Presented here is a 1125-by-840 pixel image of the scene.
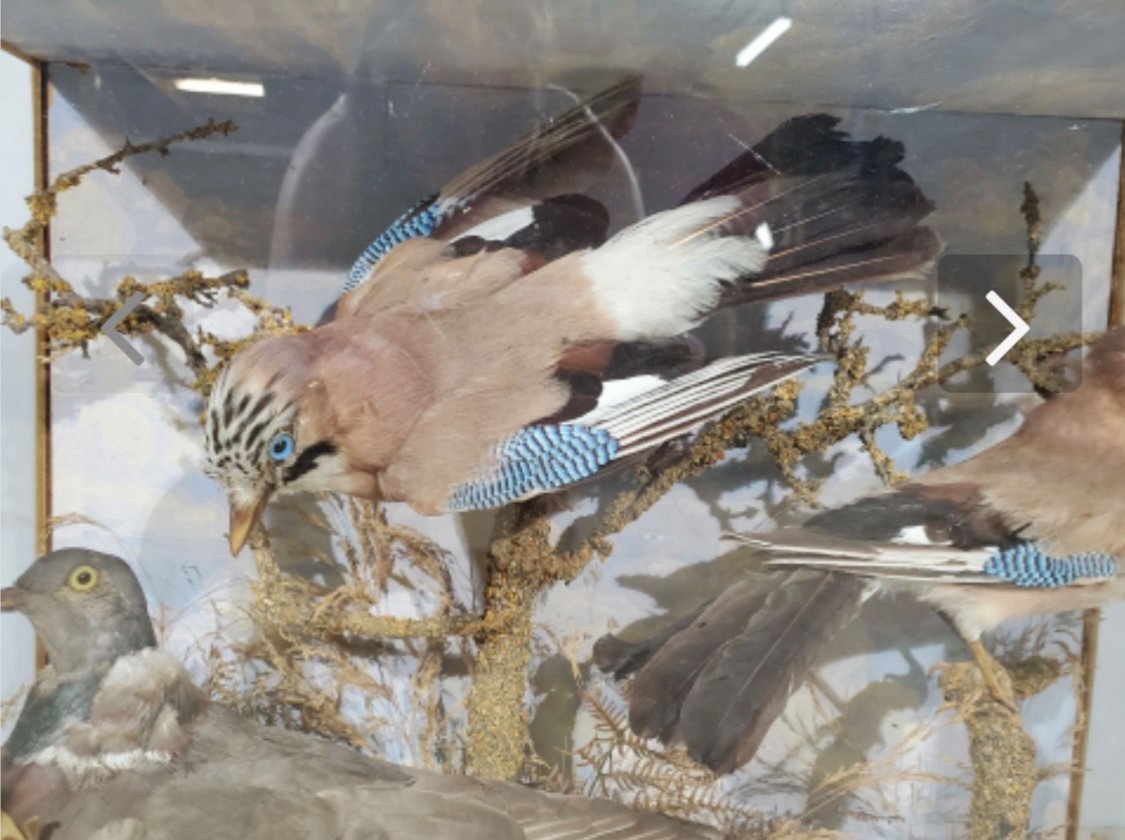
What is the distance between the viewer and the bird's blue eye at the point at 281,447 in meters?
0.96

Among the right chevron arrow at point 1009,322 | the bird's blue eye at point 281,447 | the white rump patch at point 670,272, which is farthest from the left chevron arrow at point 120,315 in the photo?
the right chevron arrow at point 1009,322

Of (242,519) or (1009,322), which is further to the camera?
(1009,322)

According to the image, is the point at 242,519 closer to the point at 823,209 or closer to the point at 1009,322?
the point at 823,209

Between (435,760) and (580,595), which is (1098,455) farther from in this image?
(435,760)

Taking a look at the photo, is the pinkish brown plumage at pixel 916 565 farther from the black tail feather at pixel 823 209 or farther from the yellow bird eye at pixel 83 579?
the yellow bird eye at pixel 83 579

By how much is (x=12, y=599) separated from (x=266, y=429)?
1.11 ft

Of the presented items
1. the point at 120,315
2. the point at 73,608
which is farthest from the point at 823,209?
the point at 73,608

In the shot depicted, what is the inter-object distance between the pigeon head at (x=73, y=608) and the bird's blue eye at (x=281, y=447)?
242mm

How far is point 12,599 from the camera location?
3.27ft

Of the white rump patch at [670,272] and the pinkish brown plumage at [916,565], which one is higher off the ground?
the white rump patch at [670,272]

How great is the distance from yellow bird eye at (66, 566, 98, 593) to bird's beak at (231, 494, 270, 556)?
0.16 metres

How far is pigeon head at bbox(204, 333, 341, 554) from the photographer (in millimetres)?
955

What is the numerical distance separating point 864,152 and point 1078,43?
0.25 m

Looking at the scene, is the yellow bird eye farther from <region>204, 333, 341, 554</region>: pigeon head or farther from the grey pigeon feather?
<region>204, 333, 341, 554</region>: pigeon head
